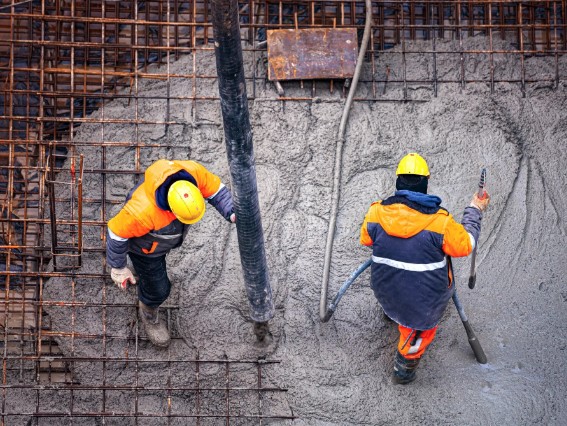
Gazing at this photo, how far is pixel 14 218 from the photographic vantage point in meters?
8.38

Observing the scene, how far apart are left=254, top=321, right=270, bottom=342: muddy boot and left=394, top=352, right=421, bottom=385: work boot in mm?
1005

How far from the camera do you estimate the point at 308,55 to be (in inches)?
328

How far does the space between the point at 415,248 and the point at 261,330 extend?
151cm

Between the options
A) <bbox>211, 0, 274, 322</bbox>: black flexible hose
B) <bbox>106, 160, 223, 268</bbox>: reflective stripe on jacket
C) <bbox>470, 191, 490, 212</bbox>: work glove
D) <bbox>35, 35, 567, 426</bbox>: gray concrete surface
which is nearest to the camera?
<bbox>211, 0, 274, 322</bbox>: black flexible hose

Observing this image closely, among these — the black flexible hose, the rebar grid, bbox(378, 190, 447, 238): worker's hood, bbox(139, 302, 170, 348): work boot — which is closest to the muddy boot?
the black flexible hose

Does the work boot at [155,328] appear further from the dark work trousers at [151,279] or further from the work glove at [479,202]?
the work glove at [479,202]

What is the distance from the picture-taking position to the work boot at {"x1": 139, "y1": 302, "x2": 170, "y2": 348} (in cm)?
766

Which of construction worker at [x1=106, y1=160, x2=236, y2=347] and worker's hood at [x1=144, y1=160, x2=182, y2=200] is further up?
worker's hood at [x1=144, y1=160, x2=182, y2=200]

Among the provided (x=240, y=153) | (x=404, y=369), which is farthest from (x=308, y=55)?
(x=404, y=369)

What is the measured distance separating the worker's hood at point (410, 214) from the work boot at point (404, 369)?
105 centimetres

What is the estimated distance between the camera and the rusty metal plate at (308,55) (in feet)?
27.3

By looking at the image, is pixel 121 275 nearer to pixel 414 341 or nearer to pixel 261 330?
pixel 261 330

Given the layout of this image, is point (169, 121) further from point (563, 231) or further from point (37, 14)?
point (563, 231)

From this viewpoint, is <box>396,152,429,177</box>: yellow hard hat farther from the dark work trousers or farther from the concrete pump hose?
the dark work trousers
